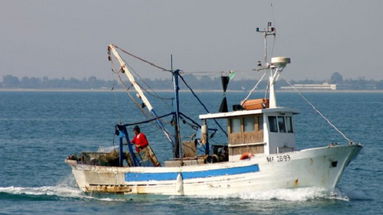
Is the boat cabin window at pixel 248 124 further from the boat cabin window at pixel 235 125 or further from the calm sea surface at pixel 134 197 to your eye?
the calm sea surface at pixel 134 197

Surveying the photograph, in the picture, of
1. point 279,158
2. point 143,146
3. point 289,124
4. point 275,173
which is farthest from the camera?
point 143,146

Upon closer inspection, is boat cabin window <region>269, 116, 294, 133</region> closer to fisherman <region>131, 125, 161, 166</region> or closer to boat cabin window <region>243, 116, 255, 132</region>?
boat cabin window <region>243, 116, 255, 132</region>

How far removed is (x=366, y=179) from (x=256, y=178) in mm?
10442

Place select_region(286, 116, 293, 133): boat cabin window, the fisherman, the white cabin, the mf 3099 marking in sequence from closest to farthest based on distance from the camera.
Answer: the mf 3099 marking, the white cabin, select_region(286, 116, 293, 133): boat cabin window, the fisherman

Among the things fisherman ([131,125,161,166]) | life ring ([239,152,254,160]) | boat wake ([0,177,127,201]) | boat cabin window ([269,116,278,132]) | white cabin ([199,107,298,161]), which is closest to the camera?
life ring ([239,152,254,160])

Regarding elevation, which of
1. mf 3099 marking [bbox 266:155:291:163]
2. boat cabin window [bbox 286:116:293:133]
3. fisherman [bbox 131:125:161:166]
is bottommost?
mf 3099 marking [bbox 266:155:291:163]

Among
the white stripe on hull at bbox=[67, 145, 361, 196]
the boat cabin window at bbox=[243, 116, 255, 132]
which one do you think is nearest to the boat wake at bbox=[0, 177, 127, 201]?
the white stripe on hull at bbox=[67, 145, 361, 196]

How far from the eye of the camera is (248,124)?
3691cm

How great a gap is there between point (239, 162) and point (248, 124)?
1.95 meters

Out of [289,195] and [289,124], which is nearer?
[289,195]

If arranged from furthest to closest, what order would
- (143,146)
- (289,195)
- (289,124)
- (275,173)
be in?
(143,146), (289,124), (289,195), (275,173)

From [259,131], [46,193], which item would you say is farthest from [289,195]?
[46,193]

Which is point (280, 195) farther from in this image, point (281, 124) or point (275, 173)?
point (281, 124)

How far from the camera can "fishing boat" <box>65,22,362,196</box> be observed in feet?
116
